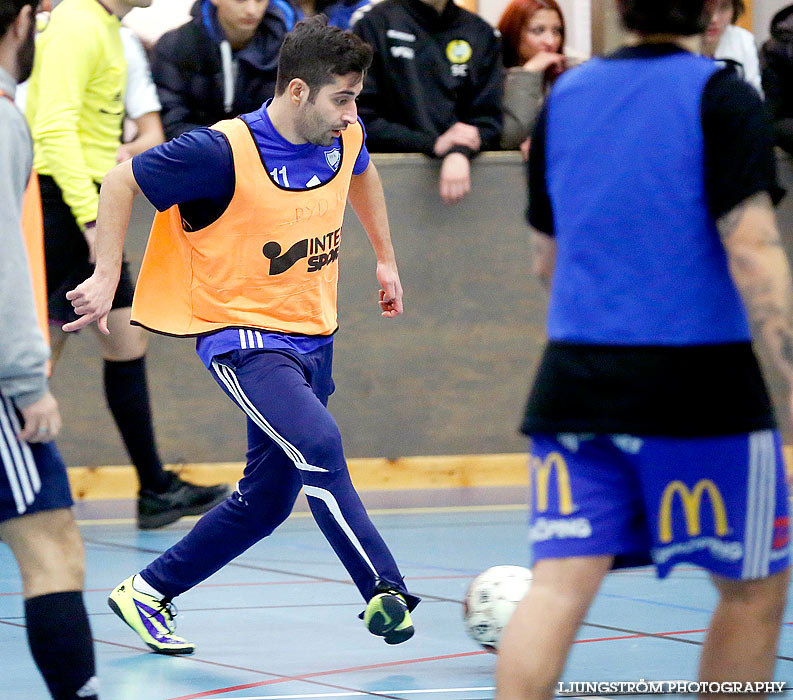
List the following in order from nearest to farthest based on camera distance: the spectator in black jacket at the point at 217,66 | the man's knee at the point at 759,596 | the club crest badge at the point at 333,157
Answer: the man's knee at the point at 759,596, the club crest badge at the point at 333,157, the spectator in black jacket at the point at 217,66

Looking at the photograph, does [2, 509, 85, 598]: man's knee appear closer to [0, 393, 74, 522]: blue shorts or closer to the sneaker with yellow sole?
[0, 393, 74, 522]: blue shorts

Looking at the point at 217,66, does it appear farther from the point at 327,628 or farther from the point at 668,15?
the point at 668,15

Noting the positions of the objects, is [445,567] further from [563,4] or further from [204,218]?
[563,4]

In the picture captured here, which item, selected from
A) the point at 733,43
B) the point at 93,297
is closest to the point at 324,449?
the point at 93,297

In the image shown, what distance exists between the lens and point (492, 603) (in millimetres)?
4094

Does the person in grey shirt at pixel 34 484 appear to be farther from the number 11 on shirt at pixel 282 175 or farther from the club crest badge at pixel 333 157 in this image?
the club crest badge at pixel 333 157

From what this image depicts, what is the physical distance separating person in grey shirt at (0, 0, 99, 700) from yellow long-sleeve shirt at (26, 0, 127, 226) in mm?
3298

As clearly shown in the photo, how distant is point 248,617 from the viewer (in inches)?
195

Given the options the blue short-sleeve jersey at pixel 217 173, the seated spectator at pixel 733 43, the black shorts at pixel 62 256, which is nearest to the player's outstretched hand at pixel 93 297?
the blue short-sleeve jersey at pixel 217 173

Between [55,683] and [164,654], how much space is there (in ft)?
4.97

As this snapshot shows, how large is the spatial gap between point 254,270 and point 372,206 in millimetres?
642

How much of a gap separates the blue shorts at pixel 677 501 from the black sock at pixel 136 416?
4.31m

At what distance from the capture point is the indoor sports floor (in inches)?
157

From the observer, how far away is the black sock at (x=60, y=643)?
2.89m
